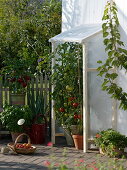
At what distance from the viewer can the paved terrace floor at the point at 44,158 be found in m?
7.21

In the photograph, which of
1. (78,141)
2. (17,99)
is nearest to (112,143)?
(78,141)

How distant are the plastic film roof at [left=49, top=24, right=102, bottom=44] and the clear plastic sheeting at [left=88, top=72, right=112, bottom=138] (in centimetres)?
67

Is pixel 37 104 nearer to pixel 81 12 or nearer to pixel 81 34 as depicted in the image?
pixel 81 34

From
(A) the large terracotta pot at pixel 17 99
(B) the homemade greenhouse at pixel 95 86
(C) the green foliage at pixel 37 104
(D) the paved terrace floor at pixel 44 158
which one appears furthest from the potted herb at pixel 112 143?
(A) the large terracotta pot at pixel 17 99

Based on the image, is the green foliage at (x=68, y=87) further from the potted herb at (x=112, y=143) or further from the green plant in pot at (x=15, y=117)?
the potted herb at (x=112, y=143)

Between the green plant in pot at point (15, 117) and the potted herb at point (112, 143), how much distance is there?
181 cm

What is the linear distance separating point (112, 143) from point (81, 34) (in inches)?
84.6

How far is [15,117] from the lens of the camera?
923 cm

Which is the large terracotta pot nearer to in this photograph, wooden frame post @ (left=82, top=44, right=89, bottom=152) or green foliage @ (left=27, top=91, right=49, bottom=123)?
green foliage @ (left=27, top=91, right=49, bottom=123)

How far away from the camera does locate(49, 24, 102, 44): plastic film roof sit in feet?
27.6

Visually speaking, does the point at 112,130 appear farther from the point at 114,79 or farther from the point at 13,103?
the point at 13,103

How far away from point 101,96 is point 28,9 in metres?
7.43

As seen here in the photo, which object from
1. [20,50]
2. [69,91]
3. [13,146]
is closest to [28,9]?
[20,50]

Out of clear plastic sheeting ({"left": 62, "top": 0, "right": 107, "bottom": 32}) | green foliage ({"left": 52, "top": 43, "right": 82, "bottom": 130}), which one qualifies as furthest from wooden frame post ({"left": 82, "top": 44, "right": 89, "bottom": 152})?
clear plastic sheeting ({"left": 62, "top": 0, "right": 107, "bottom": 32})
